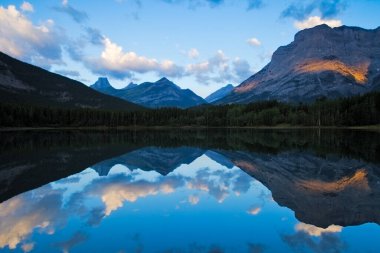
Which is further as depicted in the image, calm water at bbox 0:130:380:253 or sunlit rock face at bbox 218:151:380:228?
sunlit rock face at bbox 218:151:380:228

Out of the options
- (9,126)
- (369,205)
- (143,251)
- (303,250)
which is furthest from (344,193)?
(9,126)

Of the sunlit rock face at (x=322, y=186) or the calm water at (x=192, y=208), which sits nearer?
the calm water at (x=192, y=208)

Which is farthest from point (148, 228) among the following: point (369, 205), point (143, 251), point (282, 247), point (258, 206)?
point (369, 205)

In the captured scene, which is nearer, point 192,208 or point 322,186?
point 192,208

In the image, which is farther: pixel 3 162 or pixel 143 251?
pixel 3 162

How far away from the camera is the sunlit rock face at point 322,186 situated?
1791 cm

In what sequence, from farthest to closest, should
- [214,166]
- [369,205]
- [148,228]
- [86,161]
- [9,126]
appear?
[9,126] → [86,161] → [214,166] → [369,205] → [148,228]

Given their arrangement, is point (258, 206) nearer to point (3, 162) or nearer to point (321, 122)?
point (3, 162)

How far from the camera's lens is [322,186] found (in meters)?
25.5

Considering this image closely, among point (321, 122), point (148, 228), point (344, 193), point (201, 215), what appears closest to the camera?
point (148, 228)

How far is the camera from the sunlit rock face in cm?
1791

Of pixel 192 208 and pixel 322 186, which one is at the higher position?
pixel 322 186

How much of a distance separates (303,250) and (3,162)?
3596cm

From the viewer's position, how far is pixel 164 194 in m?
23.5
